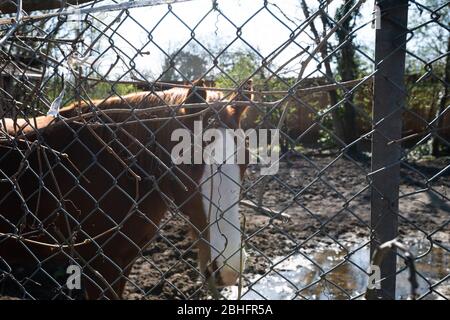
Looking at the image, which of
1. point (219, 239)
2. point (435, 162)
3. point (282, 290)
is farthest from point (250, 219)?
point (435, 162)

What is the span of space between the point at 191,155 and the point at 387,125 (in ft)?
3.66

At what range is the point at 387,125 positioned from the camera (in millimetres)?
1133

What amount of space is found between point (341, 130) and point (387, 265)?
13.8 metres

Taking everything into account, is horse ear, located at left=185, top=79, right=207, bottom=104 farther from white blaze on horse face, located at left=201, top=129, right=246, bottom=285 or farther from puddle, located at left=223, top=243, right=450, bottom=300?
puddle, located at left=223, top=243, right=450, bottom=300

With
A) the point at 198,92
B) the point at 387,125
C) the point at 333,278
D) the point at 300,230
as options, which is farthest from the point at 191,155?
the point at 300,230

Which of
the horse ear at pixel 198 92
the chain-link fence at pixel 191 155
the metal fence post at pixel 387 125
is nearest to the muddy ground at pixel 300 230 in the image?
the chain-link fence at pixel 191 155

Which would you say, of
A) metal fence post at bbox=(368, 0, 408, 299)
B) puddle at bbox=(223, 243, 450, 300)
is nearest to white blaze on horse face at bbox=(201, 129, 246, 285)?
metal fence post at bbox=(368, 0, 408, 299)

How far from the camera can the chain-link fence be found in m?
1.16

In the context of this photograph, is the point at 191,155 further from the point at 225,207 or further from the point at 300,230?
the point at 300,230

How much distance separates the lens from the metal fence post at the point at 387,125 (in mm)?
1071

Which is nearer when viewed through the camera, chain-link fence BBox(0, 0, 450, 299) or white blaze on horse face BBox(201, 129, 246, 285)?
chain-link fence BBox(0, 0, 450, 299)

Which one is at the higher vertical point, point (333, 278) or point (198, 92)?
point (198, 92)

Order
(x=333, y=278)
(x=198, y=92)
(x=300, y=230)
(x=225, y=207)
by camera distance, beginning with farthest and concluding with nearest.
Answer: (x=300, y=230)
(x=333, y=278)
(x=225, y=207)
(x=198, y=92)

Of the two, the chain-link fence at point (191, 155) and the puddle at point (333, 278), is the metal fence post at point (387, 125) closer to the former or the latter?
the chain-link fence at point (191, 155)
